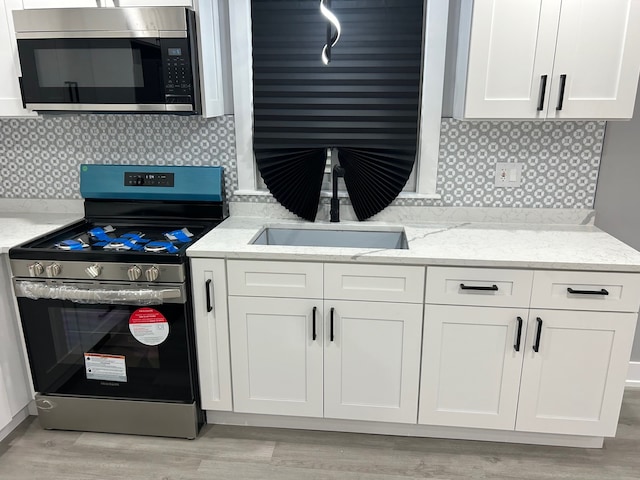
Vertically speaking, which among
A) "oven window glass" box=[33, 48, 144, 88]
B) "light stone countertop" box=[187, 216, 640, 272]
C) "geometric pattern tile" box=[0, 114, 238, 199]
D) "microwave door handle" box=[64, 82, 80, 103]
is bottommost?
"light stone countertop" box=[187, 216, 640, 272]

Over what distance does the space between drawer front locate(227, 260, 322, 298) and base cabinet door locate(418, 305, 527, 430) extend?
1.58 feet

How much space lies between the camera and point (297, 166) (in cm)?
246

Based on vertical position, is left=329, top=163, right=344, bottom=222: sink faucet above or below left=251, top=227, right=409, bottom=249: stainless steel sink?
above

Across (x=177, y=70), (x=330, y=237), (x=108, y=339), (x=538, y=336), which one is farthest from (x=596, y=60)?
(x=108, y=339)

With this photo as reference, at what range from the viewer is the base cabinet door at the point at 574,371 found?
76.9 inches

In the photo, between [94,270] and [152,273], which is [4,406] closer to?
[94,270]

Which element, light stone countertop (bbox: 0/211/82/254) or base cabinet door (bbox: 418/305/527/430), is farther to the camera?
light stone countertop (bbox: 0/211/82/254)

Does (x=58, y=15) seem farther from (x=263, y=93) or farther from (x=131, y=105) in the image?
(x=263, y=93)

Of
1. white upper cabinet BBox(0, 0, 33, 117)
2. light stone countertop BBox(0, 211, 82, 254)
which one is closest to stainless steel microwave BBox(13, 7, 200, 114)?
white upper cabinet BBox(0, 0, 33, 117)

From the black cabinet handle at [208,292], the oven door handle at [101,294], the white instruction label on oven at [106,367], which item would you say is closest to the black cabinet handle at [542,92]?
the black cabinet handle at [208,292]

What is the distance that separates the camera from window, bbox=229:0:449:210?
2.25 m

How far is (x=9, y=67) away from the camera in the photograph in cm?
218

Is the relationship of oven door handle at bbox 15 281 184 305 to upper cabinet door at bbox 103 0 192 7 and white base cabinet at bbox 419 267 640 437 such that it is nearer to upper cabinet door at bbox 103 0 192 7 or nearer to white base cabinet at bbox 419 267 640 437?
white base cabinet at bbox 419 267 640 437

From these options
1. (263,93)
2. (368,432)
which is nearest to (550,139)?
(263,93)
